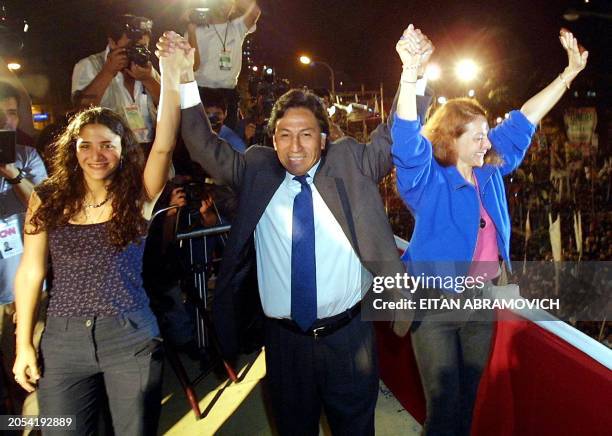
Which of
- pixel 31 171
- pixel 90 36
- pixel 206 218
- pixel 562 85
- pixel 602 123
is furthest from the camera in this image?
pixel 602 123

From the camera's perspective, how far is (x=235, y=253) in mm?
2012

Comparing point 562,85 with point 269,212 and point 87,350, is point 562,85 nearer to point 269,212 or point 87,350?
point 269,212

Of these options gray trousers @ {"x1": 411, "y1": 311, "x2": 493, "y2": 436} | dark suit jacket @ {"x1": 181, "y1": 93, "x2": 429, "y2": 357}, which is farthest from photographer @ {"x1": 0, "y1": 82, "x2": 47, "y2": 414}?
gray trousers @ {"x1": 411, "y1": 311, "x2": 493, "y2": 436}

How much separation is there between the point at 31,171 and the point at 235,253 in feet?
5.32

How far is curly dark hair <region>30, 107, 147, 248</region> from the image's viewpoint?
1.91 meters

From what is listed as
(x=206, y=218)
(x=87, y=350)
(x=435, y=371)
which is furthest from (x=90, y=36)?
(x=435, y=371)

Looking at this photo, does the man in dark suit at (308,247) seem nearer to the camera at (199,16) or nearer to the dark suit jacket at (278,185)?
the dark suit jacket at (278,185)

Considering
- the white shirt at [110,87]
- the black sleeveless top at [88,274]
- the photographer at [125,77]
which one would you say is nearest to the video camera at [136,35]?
the photographer at [125,77]

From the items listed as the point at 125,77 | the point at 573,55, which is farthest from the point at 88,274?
the point at 573,55

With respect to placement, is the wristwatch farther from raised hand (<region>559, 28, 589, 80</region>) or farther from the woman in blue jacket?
raised hand (<region>559, 28, 589, 80</region>)

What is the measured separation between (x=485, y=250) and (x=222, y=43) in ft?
11.0

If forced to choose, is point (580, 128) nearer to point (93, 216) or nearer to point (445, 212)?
point (445, 212)

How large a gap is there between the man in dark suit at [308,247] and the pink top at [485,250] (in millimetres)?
488

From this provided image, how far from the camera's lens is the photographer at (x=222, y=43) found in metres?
4.29
